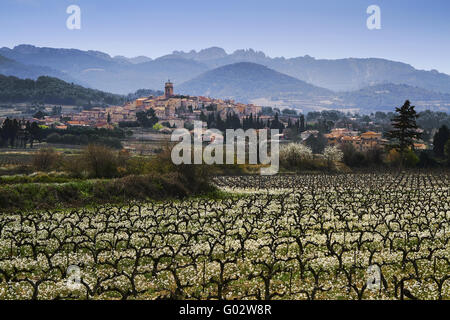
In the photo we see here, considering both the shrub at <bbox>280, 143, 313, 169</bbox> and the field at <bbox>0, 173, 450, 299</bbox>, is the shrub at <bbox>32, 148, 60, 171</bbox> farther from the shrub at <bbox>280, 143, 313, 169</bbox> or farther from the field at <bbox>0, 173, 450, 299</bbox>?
the shrub at <bbox>280, 143, 313, 169</bbox>

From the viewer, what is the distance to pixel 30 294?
12000 mm

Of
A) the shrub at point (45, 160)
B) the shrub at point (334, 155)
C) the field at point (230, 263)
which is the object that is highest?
the shrub at point (45, 160)

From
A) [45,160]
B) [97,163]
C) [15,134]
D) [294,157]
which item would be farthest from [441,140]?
[15,134]

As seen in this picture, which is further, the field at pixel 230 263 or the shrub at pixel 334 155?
the shrub at pixel 334 155

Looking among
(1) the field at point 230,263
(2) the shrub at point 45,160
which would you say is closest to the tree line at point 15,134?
(2) the shrub at point 45,160

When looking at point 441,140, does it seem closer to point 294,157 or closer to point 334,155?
point 334,155

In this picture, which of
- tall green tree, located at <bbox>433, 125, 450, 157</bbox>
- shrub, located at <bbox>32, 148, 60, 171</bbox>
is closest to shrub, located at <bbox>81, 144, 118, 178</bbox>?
shrub, located at <bbox>32, 148, 60, 171</bbox>

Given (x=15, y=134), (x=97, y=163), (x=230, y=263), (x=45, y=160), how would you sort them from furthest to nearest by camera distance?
(x=15, y=134) < (x=45, y=160) < (x=97, y=163) < (x=230, y=263)

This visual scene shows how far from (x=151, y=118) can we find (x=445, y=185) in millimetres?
144552

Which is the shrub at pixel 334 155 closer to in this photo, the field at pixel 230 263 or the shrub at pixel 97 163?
the shrub at pixel 97 163

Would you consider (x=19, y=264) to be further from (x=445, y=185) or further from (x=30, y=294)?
(x=445, y=185)
